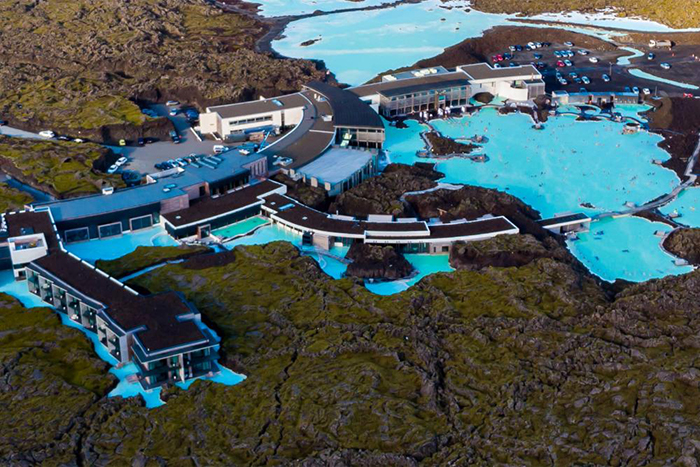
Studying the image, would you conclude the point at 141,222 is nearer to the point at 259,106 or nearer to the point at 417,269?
the point at 417,269

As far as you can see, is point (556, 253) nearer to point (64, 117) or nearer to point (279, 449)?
point (279, 449)

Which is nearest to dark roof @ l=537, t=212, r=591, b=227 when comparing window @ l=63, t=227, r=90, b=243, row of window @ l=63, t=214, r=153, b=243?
row of window @ l=63, t=214, r=153, b=243

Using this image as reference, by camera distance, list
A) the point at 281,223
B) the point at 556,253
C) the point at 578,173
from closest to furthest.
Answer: the point at 556,253
the point at 281,223
the point at 578,173

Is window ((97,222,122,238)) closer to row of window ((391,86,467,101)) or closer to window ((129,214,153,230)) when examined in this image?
window ((129,214,153,230))

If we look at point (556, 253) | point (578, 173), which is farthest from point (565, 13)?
point (556, 253)

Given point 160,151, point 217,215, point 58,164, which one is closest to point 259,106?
point 160,151

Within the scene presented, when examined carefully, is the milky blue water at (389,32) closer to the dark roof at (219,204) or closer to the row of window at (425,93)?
the row of window at (425,93)
